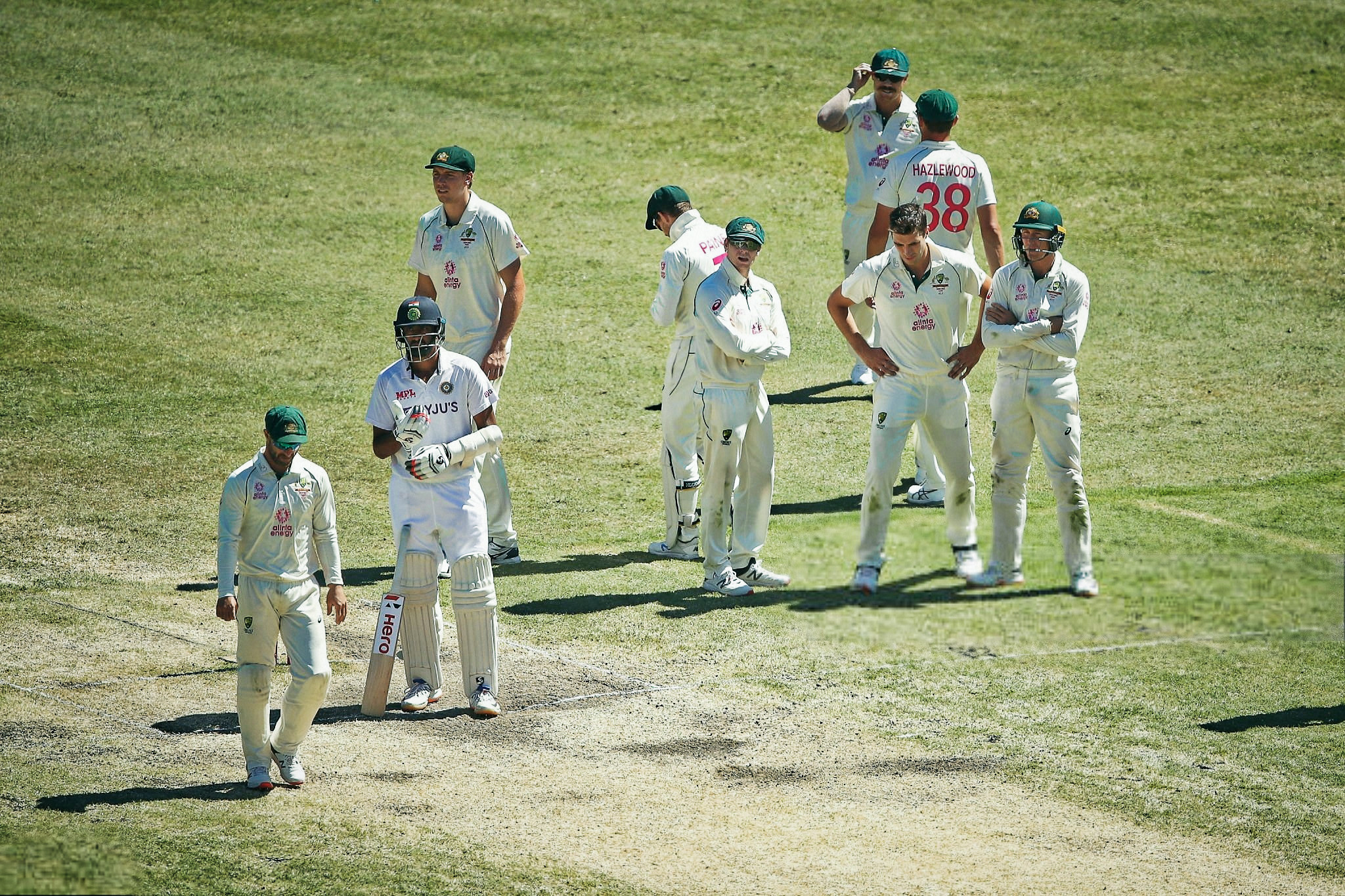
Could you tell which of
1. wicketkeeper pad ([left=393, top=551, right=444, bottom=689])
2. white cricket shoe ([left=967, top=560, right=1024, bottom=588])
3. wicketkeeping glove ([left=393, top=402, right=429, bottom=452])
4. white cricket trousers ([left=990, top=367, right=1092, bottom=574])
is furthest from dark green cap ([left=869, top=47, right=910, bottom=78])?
white cricket shoe ([left=967, top=560, right=1024, bottom=588])

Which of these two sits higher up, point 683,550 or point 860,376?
point 860,376

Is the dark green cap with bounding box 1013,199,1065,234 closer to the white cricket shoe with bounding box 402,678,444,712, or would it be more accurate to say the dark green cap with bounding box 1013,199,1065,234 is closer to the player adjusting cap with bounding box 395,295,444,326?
the player adjusting cap with bounding box 395,295,444,326

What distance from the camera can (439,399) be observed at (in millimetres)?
8578

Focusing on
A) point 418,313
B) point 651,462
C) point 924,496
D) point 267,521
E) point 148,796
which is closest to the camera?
point 148,796

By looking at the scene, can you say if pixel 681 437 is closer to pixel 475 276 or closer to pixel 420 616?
pixel 475 276

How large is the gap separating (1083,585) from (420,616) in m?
4.64

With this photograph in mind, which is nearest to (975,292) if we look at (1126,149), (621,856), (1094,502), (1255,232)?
(1094,502)

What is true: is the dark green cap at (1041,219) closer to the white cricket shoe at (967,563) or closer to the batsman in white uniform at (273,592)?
the white cricket shoe at (967,563)

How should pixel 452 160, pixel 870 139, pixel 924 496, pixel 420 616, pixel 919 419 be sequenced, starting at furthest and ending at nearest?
1. pixel 870 139
2. pixel 924 496
3. pixel 452 160
4. pixel 919 419
5. pixel 420 616

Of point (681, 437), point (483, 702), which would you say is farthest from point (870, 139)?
point (483, 702)

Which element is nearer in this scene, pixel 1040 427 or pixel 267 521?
pixel 267 521

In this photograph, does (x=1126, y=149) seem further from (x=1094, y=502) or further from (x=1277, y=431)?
(x=1094, y=502)

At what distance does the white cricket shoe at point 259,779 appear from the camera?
761 centimetres

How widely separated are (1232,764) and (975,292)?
304 centimetres
